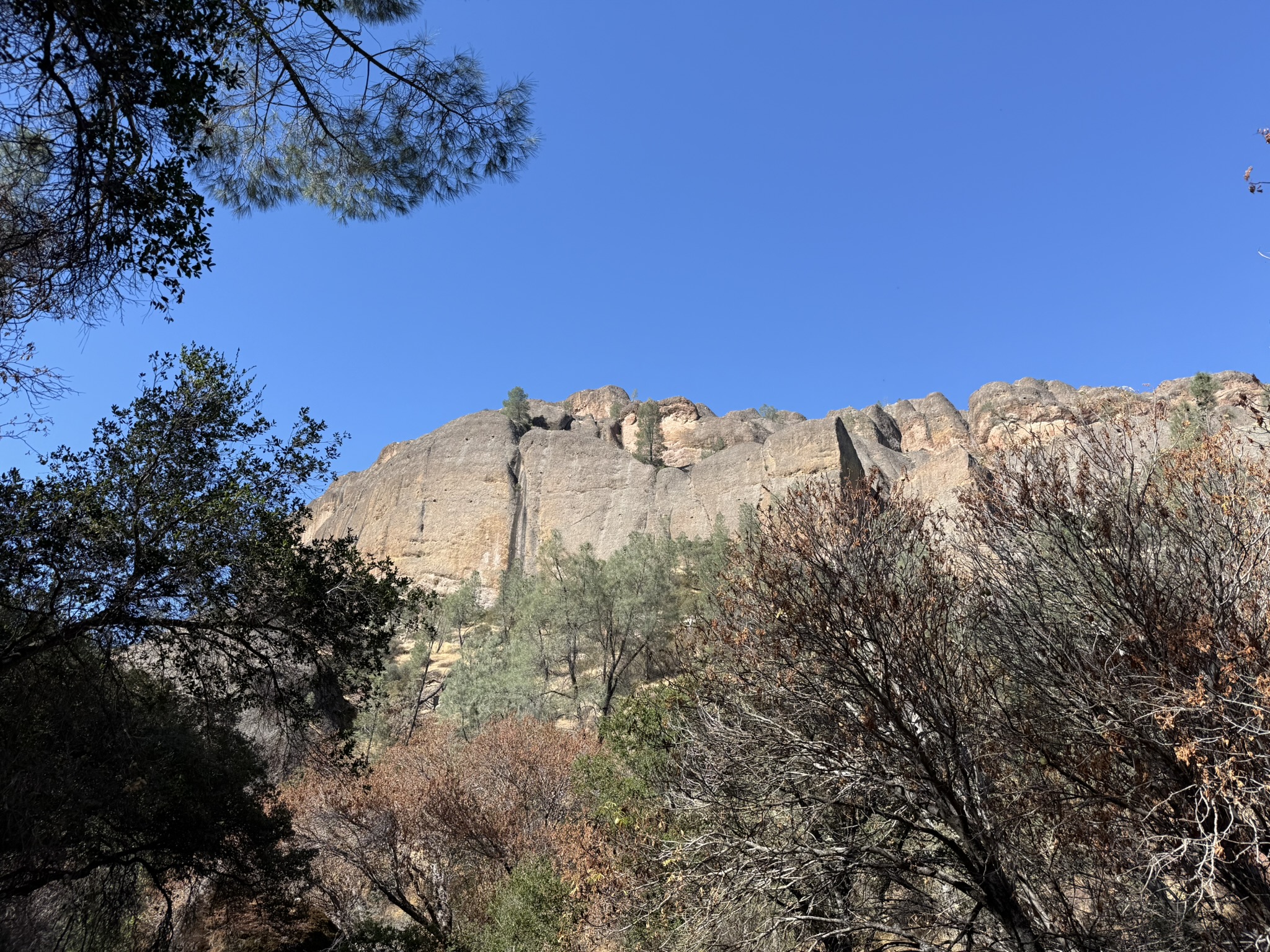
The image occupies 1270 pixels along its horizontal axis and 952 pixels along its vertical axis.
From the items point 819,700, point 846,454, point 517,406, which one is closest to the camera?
point 819,700

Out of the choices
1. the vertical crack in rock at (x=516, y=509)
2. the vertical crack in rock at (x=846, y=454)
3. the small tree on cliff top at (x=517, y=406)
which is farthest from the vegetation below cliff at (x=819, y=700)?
the small tree on cliff top at (x=517, y=406)

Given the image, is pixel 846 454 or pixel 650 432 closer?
pixel 846 454

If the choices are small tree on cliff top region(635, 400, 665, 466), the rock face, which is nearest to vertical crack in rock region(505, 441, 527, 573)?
the rock face

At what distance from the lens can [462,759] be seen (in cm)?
1895

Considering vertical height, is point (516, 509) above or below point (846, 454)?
below

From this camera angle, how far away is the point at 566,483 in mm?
45281

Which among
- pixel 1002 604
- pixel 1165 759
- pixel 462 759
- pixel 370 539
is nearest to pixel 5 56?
pixel 1002 604

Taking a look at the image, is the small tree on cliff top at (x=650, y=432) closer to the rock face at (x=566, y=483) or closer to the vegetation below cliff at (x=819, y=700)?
the rock face at (x=566, y=483)

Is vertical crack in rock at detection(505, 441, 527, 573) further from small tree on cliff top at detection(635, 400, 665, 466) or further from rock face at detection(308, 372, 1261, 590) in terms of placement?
small tree on cliff top at detection(635, 400, 665, 466)

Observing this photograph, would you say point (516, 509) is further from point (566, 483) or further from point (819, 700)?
point (819, 700)

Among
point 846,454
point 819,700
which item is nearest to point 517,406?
point 846,454

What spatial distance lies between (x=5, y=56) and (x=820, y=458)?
3502 cm

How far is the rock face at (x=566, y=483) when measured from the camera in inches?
1508

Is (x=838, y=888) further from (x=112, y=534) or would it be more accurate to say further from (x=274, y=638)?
(x=112, y=534)
